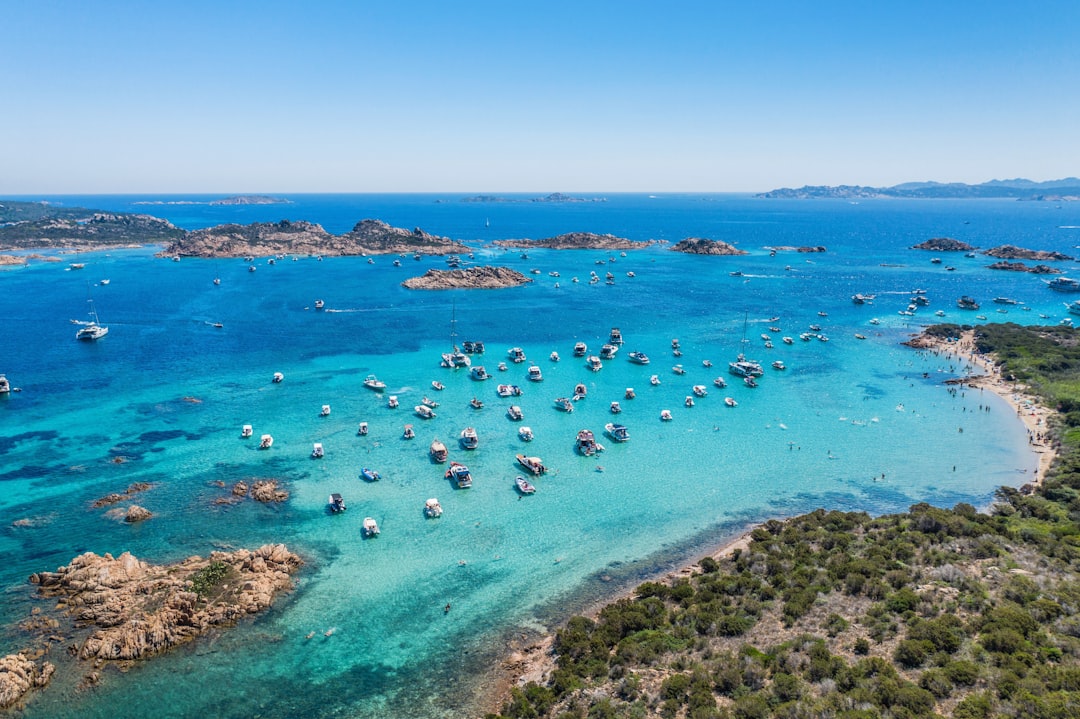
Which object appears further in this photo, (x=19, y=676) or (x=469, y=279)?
(x=469, y=279)

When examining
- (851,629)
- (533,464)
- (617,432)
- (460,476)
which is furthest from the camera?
(617,432)

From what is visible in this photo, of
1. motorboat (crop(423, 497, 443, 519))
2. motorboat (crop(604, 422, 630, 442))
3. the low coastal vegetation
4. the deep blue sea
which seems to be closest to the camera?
the low coastal vegetation

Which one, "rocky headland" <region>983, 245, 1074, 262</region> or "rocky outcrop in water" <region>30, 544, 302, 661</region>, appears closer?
"rocky outcrop in water" <region>30, 544, 302, 661</region>

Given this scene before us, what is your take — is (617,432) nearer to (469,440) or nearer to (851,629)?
(469,440)

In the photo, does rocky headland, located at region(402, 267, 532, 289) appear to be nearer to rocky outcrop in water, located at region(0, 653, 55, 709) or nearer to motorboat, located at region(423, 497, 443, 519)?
motorboat, located at region(423, 497, 443, 519)

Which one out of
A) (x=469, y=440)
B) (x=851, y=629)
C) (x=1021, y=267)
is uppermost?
(x=1021, y=267)

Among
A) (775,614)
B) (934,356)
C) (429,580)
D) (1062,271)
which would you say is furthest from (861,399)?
(1062,271)

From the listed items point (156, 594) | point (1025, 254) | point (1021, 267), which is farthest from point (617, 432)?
point (1025, 254)

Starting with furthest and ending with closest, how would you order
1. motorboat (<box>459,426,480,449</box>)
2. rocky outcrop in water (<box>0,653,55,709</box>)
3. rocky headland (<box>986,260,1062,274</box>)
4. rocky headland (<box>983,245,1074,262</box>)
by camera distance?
1. rocky headland (<box>983,245,1074,262</box>)
2. rocky headland (<box>986,260,1062,274</box>)
3. motorboat (<box>459,426,480,449</box>)
4. rocky outcrop in water (<box>0,653,55,709</box>)

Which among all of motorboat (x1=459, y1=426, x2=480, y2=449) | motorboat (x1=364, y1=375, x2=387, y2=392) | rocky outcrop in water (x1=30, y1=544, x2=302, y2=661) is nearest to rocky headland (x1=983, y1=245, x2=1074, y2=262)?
motorboat (x1=459, y1=426, x2=480, y2=449)
